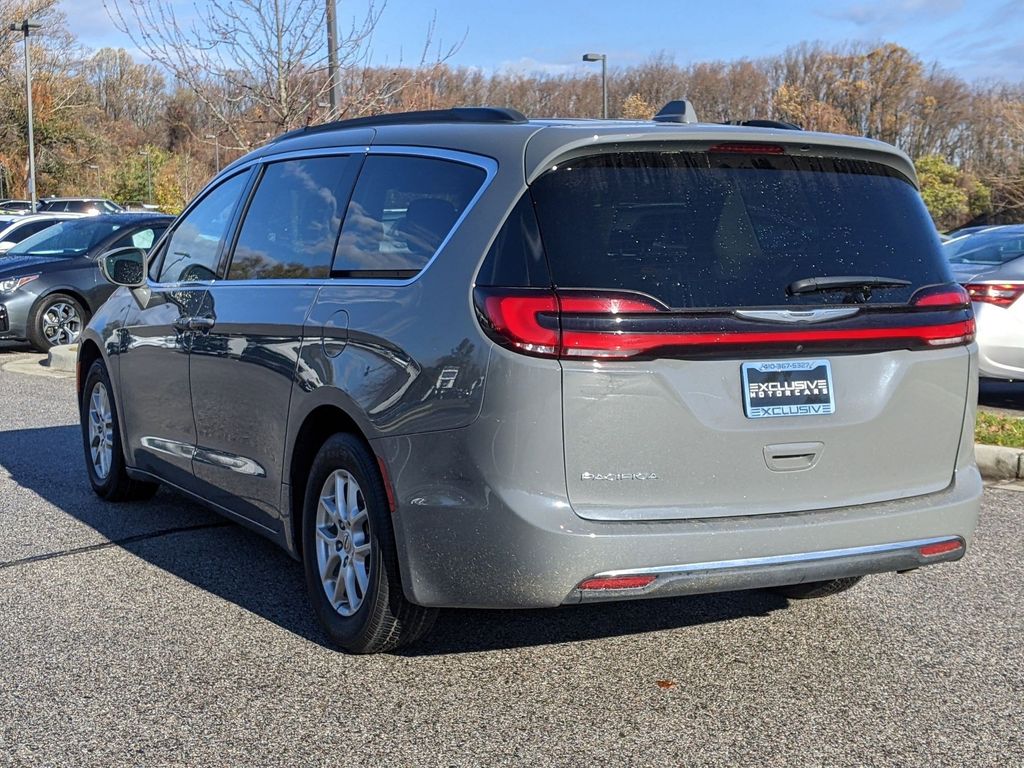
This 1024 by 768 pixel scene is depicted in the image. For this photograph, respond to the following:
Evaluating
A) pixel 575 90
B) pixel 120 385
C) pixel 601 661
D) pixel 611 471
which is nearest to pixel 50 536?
pixel 120 385

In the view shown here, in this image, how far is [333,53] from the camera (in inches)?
577

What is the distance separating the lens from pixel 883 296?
3.89m

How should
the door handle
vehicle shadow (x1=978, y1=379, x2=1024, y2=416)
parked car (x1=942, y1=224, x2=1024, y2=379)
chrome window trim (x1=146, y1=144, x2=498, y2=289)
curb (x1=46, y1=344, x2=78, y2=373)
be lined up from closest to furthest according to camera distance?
chrome window trim (x1=146, y1=144, x2=498, y2=289)
the door handle
parked car (x1=942, y1=224, x2=1024, y2=379)
vehicle shadow (x1=978, y1=379, x2=1024, y2=416)
curb (x1=46, y1=344, x2=78, y2=373)

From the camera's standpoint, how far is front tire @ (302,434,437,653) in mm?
4008

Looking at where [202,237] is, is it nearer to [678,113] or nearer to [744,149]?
[678,113]

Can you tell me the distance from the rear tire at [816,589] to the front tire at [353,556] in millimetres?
1581

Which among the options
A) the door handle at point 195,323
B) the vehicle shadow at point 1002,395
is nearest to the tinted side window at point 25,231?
the vehicle shadow at point 1002,395

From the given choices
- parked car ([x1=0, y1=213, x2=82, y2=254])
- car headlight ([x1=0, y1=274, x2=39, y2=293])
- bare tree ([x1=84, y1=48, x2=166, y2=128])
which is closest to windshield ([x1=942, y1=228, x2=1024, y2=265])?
car headlight ([x1=0, y1=274, x2=39, y2=293])

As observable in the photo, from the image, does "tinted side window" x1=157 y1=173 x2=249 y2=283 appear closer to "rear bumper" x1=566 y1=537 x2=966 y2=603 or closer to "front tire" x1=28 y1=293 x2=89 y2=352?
"rear bumper" x1=566 y1=537 x2=966 y2=603

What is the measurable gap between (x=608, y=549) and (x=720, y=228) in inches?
38.5

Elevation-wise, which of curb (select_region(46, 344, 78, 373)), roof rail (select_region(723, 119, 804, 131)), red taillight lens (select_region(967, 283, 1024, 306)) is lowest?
curb (select_region(46, 344, 78, 373))

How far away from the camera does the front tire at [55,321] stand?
14617 millimetres

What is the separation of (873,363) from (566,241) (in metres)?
1.02

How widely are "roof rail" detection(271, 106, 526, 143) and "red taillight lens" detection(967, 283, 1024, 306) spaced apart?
6490 millimetres
